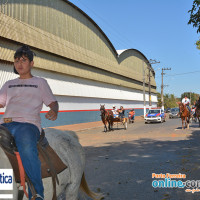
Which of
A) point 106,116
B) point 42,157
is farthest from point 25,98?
point 106,116

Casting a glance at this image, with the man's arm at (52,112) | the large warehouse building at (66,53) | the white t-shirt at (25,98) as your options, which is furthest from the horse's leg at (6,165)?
the large warehouse building at (66,53)

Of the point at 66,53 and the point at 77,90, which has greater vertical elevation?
the point at 66,53

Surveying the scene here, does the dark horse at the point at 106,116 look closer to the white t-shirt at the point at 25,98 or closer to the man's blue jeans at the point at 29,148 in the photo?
the white t-shirt at the point at 25,98

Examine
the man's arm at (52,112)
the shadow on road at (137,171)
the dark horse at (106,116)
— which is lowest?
the shadow on road at (137,171)

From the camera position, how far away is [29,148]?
7.91 feet

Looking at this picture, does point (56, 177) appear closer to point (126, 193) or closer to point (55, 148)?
point (55, 148)

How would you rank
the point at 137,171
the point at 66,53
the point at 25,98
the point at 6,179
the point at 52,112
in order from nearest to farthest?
the point at 6,179 → the point at 25,98 → the point at 52,112 → the point at 137,171 → the point at 66,53

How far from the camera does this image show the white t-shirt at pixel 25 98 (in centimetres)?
249

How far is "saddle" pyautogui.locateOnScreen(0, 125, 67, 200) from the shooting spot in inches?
94.7

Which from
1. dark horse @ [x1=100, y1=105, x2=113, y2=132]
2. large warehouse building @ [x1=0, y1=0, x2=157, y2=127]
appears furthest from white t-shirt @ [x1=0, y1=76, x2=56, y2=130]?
dark horse @ [x1=100, y1=105, x2=113, y2=132]

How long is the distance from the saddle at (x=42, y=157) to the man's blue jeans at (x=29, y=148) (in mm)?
66

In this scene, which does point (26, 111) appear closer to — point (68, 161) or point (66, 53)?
A: point (68, 161)

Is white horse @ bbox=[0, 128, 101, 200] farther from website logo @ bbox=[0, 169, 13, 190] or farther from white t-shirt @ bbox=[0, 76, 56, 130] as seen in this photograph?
white t-shirt @ bbox=[0, 76, 56, 130]

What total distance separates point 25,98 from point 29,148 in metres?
0.54
